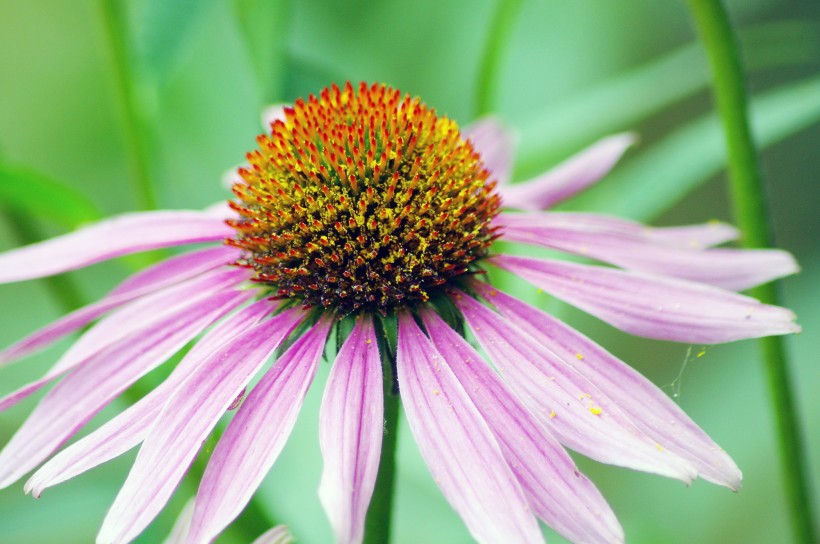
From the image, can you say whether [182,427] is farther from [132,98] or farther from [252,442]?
[132,98]

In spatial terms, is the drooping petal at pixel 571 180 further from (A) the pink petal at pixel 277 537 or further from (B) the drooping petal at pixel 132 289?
(A) the pink petal at pixel 277 537

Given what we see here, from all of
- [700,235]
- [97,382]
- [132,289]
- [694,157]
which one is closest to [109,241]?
[132,289]

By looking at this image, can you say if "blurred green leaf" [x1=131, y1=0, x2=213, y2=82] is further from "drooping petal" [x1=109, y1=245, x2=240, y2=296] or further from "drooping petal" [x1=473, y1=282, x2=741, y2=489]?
"drooping petal" [x1=473, y1=282, x2=741, y2=489]

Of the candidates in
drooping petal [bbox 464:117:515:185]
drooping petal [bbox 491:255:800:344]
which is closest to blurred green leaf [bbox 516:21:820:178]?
drooping petal [bbox 464:117:515:185]

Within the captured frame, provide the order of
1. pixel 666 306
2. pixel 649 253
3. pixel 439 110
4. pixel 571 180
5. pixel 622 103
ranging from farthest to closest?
pixel 439 110, pixel 622 103, pixel 571 180, pixel 649 253, pixel 666 306

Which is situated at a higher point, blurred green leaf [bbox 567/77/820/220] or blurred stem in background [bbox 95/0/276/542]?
blurred stem in background [bbox 95/0/276/542]

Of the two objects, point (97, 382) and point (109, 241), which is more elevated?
point (109, 241)
